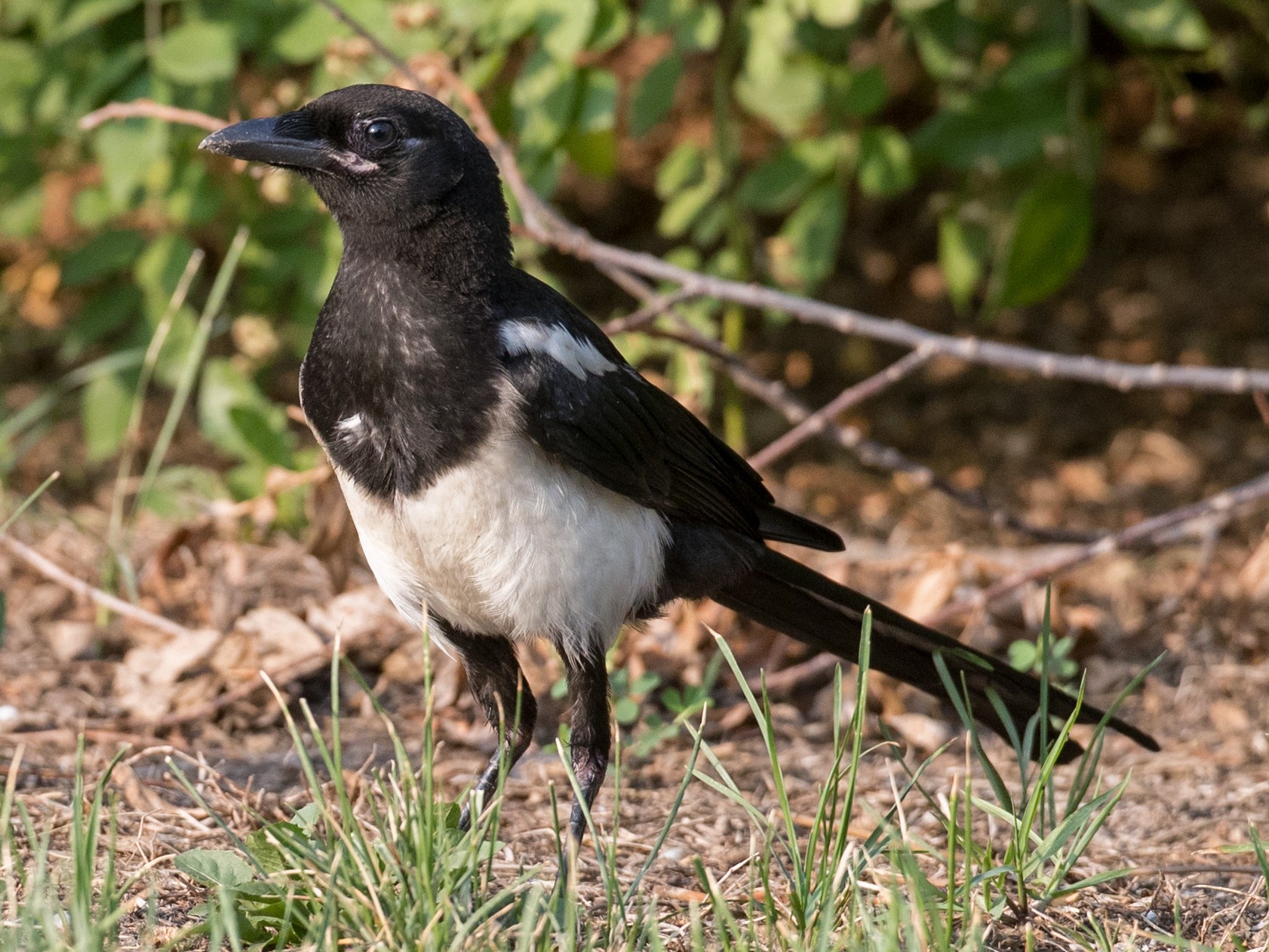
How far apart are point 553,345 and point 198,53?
187cm

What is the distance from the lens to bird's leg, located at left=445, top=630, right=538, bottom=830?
10.6 feet

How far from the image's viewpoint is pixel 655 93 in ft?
14.8

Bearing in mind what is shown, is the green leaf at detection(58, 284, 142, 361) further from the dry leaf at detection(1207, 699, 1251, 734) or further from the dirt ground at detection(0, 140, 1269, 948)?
the dry leaf at detection(1207, 699, 1251, 734)

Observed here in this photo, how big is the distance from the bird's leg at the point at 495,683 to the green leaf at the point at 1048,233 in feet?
7.48

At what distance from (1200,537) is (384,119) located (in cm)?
350

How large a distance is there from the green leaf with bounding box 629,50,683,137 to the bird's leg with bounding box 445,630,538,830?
1.91 meters

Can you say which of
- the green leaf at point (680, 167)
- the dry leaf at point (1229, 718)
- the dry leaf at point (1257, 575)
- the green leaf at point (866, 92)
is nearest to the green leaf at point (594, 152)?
the green leaf at point (680, 167)

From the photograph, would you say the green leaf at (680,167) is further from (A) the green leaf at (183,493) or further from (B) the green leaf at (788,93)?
(A) the green leaf at (183,493)

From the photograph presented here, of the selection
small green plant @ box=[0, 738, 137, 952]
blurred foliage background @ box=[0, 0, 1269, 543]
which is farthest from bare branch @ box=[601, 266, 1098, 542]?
small green plant @ box=[0, 738, 137, 952]

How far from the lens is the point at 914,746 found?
388 centimetres

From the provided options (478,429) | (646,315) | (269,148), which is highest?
A: (646,315)

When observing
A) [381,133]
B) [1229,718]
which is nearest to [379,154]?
[381,133]

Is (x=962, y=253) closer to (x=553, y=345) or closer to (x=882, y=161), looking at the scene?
(x=882, y=161)

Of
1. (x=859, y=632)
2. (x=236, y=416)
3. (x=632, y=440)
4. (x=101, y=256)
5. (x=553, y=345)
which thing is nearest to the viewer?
(x=553, y=345)
